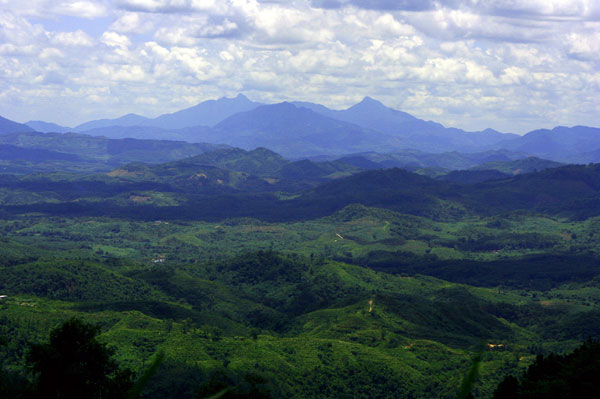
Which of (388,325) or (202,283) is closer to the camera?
(388,325)

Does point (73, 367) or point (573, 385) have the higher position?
point (573, 385)

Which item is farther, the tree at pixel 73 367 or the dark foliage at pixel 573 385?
the tree at pixel 73 367

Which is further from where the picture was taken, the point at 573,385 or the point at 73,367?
the point at 73,367

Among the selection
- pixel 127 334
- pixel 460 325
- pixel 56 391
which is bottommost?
pixel 460 325

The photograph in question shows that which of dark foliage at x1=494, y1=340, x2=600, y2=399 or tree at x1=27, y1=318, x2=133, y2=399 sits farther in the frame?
tree at x1=27, y1=318, x2=133, y2=399

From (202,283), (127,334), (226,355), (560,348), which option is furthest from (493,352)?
(202,283)

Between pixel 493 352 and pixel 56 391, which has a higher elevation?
pixel 56 391

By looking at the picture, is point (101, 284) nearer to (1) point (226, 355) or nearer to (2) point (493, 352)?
(1) point (226, 355)

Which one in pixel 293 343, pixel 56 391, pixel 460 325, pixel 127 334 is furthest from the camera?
pixel 460 325
